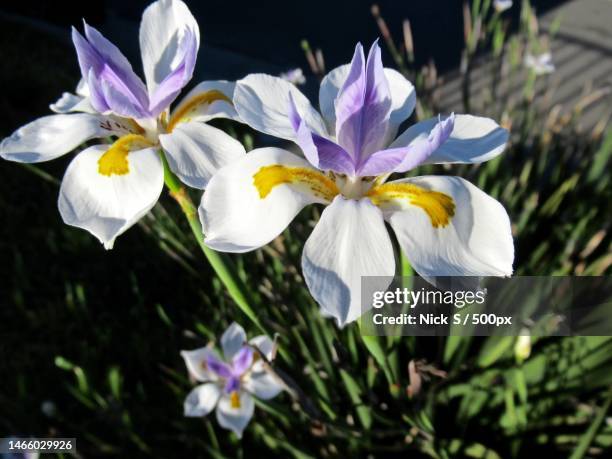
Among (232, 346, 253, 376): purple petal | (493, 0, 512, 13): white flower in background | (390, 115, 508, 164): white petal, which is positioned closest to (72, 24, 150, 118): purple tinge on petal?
(390, 115, 508, 164): white petal

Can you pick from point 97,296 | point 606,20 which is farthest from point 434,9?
point 97,296

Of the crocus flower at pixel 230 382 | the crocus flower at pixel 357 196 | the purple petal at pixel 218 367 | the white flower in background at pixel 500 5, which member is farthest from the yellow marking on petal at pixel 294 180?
the white flower in background at pixel 500 5

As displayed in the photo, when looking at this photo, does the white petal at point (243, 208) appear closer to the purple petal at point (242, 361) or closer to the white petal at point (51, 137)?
the white petal at point (51, 137)

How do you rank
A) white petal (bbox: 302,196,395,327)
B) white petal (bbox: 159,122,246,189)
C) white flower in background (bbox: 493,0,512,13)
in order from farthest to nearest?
1. white flower in background (bbox: 493,0,512,13)
2. white petal (bbox: 159,122,246,189)
3. white petal (bbox: 302,196,395,327)

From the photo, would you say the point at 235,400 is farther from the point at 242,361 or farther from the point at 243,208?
the point at 243,208

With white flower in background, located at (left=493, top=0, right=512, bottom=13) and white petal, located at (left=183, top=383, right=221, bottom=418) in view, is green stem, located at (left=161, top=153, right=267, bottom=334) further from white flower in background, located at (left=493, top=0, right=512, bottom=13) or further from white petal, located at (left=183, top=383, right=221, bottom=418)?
white flower in background, located at (left=493, top=0, right=512, bottom=13)

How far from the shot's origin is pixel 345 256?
71 centimetres

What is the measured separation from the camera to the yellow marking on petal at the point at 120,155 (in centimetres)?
78

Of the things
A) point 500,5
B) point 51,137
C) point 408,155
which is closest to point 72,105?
point 51,137

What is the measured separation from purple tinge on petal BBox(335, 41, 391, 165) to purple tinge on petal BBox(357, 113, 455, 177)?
3cm

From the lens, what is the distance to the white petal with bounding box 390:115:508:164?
0.77 meters

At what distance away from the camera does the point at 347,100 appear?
0.77m

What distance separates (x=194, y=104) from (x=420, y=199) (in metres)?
0.39

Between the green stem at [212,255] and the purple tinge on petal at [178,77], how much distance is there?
77mm
